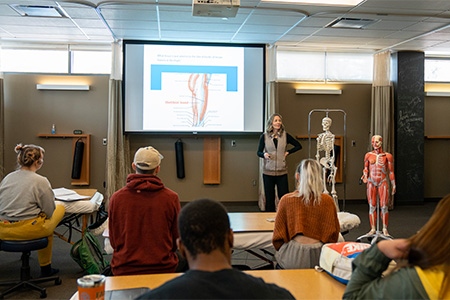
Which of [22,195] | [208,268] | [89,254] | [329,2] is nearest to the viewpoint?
[208,268]

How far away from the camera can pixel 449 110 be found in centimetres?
874

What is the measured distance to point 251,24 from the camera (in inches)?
248

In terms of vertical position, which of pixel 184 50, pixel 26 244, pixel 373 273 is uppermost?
pixel 184 50

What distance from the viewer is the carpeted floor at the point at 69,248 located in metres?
3.74

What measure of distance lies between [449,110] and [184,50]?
18.8ft

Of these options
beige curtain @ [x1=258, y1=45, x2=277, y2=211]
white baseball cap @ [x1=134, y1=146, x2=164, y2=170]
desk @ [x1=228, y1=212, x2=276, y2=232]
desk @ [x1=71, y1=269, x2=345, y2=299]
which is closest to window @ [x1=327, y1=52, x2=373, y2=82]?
beige curtain @ [x1=258, y1=45, x2=277, y2=211]

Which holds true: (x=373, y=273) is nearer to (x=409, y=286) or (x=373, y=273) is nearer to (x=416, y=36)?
(x=409, y=286)

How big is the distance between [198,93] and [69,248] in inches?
137

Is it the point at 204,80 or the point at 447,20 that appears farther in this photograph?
the point at 204,80

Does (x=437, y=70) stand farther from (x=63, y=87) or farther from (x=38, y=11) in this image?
(x=38, y=11)

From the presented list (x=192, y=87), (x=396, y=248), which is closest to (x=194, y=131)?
(x=192, y=87)

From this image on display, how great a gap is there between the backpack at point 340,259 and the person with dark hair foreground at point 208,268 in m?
0.91

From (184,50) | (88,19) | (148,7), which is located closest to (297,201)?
(148,7)

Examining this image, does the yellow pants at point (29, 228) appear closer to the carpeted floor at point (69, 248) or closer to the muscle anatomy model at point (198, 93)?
the carpeted floor at point (69, 248)
